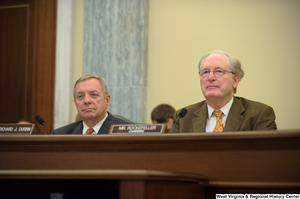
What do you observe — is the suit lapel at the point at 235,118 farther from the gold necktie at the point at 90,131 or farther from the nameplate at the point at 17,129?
the nameplate at the point at 17,129

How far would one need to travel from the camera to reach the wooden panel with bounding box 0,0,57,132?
488 cm

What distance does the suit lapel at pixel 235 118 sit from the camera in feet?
7.60

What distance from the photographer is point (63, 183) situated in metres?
1.81

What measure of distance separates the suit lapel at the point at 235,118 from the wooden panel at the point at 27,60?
3.01m

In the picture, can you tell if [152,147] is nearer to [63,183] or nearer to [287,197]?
[63,183]

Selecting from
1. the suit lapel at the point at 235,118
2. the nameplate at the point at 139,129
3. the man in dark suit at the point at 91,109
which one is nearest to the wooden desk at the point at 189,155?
the nameplate at the point at 139,129

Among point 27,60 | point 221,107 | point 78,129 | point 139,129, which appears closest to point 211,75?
point 221,107

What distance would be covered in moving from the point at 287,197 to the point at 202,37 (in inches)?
127

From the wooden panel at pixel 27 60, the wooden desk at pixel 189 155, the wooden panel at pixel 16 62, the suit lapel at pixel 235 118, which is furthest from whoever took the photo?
the wooden panel at pixel 16 62

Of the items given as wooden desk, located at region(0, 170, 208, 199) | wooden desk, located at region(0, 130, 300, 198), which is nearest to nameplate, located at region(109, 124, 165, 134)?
wooden desk, located at region(0, 130, 300, 198)

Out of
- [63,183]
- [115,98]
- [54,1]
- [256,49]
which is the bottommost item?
[63,183]

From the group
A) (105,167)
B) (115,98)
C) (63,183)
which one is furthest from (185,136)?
(115,98)

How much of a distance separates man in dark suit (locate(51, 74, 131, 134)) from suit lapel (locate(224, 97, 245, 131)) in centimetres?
82

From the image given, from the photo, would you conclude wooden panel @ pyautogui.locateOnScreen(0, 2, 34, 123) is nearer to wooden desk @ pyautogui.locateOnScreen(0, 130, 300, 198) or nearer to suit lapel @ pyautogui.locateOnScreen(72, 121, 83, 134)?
suit lapel @ pyautogui.locateOnScreen(72, 121, 83, 134)
